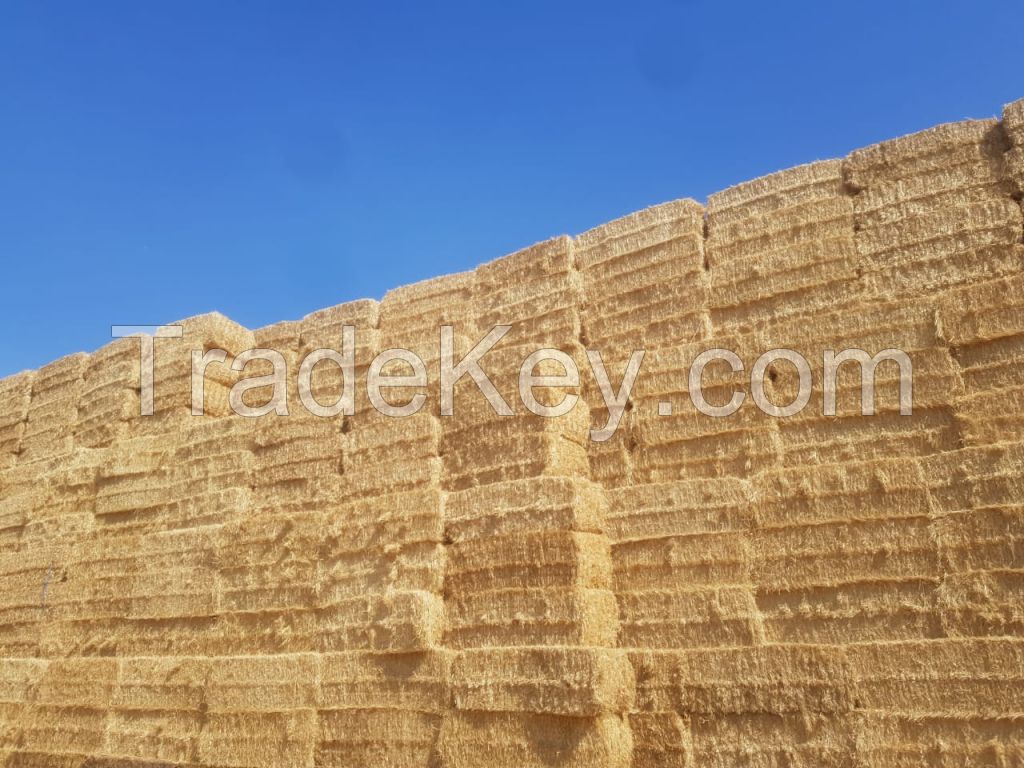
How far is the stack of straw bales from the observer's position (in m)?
5.13

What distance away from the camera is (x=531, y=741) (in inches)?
219

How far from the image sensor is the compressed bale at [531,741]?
538 centimetres

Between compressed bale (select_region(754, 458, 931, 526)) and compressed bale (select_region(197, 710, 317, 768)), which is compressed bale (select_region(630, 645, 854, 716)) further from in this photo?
compressed bale (select_region(197, 710, 317, 768))

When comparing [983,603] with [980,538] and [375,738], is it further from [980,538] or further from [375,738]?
[375,738]

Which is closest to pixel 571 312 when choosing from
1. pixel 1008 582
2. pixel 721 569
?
pixel 721 569

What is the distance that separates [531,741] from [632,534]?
160 cm

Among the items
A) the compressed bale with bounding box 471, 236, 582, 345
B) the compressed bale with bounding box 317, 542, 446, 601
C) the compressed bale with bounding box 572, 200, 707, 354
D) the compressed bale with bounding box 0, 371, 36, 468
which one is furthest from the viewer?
the compressed bale with bounding box 0, 371, 36, 468

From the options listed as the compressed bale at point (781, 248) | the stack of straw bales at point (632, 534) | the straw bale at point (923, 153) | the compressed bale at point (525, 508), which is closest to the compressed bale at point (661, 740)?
the stack of straw bales at point (632, 534)

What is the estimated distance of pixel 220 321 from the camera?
9.09m

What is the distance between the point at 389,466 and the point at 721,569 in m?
2.92

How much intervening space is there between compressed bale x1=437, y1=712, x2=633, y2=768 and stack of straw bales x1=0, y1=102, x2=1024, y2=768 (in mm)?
24

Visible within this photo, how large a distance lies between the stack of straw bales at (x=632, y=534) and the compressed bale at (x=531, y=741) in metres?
0.02

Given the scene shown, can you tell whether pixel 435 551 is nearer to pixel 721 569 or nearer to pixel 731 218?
pixel 721 569

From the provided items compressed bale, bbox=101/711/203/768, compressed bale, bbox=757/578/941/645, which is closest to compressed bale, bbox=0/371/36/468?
compressed bale, bbox=101/711/203/768
